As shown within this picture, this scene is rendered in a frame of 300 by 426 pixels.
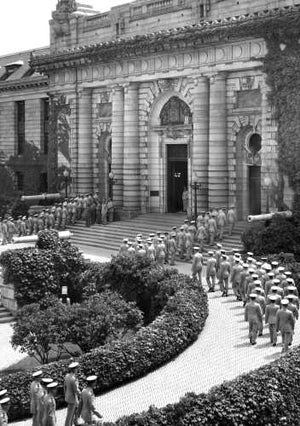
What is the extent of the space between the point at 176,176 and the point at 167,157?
3.91 feet

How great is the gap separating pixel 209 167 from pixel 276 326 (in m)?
19.5

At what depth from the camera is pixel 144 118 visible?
43.8 metres

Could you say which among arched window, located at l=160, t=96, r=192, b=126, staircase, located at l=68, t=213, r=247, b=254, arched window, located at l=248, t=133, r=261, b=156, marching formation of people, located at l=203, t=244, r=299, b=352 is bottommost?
marching formation of people, located at l=203, t=244, r=299, b=352

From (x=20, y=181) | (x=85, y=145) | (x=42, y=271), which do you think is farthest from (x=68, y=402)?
(x=20, y=181)

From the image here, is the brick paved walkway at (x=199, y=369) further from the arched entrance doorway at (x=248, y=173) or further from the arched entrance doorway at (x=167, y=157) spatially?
the arched entrance doorway at (x=167, y=157)

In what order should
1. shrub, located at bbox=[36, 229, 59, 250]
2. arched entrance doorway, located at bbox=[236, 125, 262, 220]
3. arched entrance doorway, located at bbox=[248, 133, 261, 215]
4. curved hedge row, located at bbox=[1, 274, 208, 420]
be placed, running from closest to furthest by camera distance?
curved hedge row, located at bbox=[1, 274, 208, 420] → shrub, located at bbox=[36, 229, 59, 250] → arched entrance doorway, located at bbox=[248, 133, 261, 215] → arched entrance doorway, located at bbox=[236, 125, 262, 220]

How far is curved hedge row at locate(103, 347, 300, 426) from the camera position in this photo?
14.3 meters

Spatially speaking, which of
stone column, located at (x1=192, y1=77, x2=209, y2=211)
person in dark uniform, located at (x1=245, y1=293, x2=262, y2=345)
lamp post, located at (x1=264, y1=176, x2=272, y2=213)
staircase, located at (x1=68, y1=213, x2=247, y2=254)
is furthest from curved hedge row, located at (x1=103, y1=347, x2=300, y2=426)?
stone column, located at (x1=192, y1=77, x2=209, y2=211)

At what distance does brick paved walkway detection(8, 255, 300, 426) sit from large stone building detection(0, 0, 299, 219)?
14638 mm

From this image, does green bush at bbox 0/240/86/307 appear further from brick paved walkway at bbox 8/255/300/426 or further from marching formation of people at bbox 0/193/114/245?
marching formation of people at bbox 0/193/114/245

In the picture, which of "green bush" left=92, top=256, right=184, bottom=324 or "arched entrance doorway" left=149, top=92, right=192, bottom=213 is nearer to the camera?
"green bush" left=92, top=256, right=184, bottom=324

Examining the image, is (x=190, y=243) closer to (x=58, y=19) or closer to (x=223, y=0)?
(x=223, y=0)

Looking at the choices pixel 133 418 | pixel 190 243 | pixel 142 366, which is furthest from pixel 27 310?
pixel 190 243

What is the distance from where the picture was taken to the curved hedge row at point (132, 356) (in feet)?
58.5
